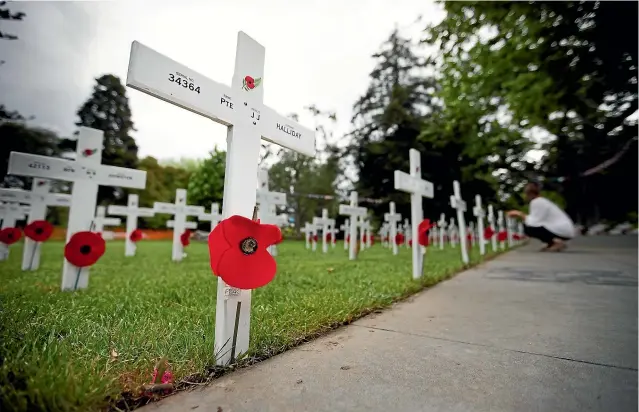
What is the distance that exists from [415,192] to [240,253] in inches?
159

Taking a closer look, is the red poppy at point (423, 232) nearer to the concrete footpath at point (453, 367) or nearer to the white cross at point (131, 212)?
the concrete footpath at point (453, 367)

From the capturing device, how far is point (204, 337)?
75.7 inches

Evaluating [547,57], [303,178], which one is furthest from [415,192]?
[303,178]

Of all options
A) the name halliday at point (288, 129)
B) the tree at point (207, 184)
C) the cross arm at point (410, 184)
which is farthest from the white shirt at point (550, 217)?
the tree at point (207, 184)

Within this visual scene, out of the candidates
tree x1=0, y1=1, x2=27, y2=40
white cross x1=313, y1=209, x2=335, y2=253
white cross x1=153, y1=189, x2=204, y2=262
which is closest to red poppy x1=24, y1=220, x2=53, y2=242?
white cross x1=153, y1=189, x2=204, y2=262

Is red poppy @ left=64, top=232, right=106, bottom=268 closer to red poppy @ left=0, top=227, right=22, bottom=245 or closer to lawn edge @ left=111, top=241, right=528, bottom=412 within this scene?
lawn edge @ left=111, top=241, right=528, bottom=412

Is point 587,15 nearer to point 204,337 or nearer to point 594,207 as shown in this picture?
point 204,337

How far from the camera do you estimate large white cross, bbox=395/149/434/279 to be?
474cm

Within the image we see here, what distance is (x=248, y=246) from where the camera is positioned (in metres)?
1.63

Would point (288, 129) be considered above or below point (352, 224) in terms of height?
above

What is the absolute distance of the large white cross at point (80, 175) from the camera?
3.67 m

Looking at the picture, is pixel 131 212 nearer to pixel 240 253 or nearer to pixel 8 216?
pixel 8 216

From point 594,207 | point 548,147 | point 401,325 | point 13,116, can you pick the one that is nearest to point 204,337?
point 401,325

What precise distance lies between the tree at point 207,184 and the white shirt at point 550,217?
2673 cm
